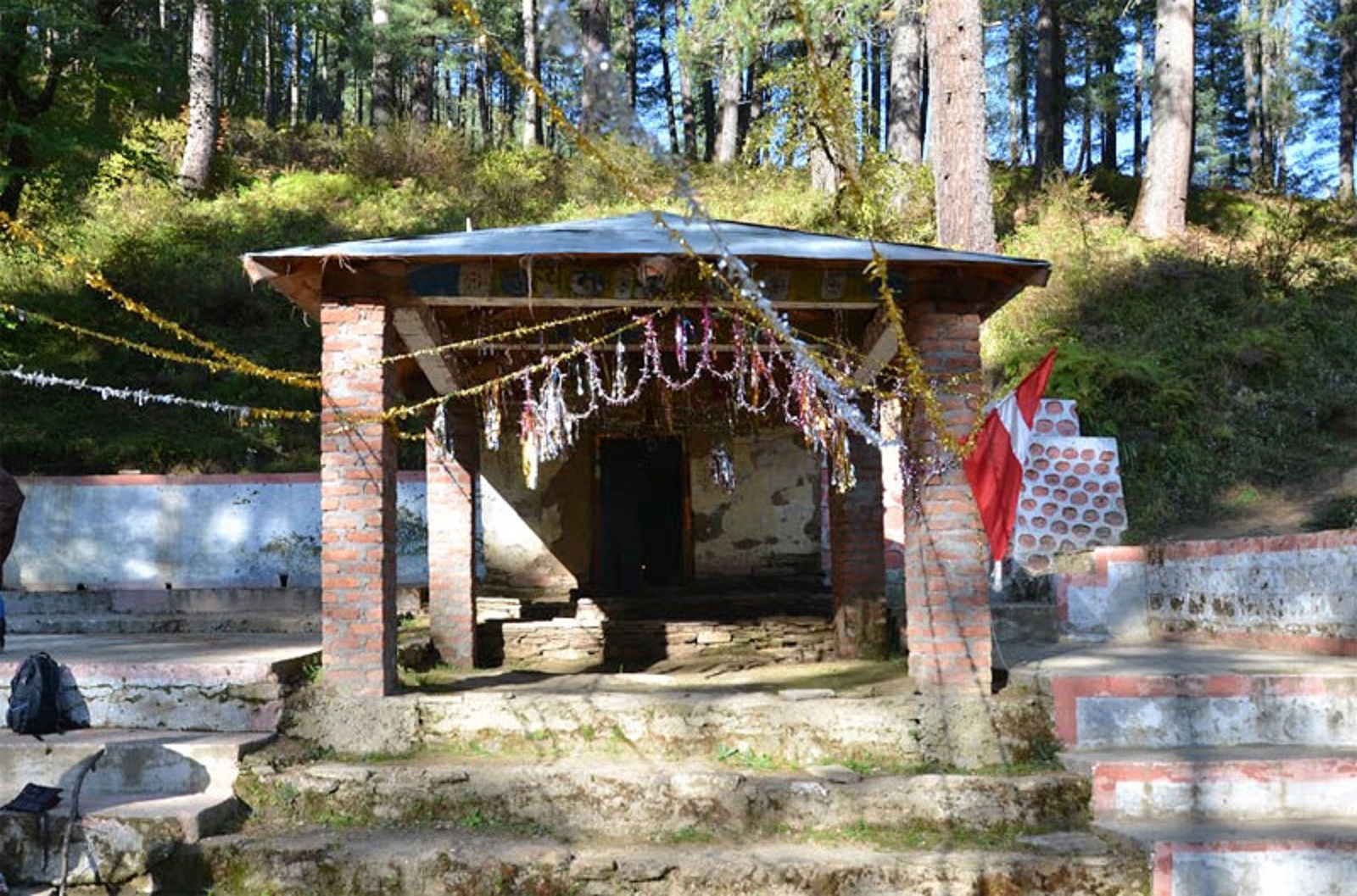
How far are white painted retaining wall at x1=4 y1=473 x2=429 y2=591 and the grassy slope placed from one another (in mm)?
2269

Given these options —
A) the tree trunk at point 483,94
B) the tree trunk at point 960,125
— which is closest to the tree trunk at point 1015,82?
the tree trunk at point 483,94

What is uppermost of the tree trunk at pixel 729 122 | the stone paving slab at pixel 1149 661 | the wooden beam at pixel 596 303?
the tree trunk at pixel 729 122

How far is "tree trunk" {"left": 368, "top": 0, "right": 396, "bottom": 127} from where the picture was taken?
2658 centimetres

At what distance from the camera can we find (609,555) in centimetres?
1536

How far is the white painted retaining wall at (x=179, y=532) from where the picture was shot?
47.2 feet

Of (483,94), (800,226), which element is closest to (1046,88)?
(800,226)

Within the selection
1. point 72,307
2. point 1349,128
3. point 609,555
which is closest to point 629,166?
point 609,555

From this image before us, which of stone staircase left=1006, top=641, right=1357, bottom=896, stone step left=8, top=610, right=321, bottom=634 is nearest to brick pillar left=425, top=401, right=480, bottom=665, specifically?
stone step left=8, top=610, right=321, bottom=634

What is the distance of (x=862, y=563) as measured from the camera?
10.8m

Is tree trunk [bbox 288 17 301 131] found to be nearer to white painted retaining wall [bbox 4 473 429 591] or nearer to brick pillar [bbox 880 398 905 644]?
white painted retaining wall [bbox 4 473 429 591]

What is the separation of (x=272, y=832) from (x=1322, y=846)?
5803 millimetres

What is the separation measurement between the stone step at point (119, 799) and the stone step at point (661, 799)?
1.08ft

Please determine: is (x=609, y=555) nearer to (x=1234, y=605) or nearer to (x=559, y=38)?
(x=1234, y=605)

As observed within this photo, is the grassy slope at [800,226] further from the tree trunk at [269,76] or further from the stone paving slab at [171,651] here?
the tree trunk at [269,76]
